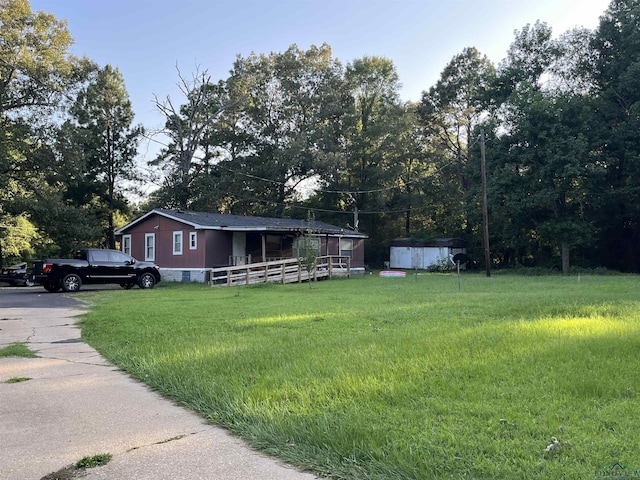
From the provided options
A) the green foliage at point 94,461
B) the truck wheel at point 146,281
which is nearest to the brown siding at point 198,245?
the truck wheel at point 146,281

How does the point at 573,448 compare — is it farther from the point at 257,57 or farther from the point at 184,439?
the point at 257,57

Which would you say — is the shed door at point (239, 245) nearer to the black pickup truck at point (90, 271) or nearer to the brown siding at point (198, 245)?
the brown siding at point (198, 245)

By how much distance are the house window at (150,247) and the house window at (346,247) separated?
37.1 feet

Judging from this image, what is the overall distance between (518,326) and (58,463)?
252 inches

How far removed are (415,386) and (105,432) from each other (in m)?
2.74

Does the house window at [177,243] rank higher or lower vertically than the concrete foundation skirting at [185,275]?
higher

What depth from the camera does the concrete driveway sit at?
328 cm

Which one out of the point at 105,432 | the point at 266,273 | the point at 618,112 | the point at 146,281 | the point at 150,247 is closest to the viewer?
the point at 105,432

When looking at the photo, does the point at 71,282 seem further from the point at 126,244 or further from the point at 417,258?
the point at 417,258

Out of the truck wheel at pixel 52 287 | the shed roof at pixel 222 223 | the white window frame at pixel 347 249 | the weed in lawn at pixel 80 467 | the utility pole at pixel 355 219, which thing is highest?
the utility pole at pixel 355 219

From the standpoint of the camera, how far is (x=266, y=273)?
2145 centimetres

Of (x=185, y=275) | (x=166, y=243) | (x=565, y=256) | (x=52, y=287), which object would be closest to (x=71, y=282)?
(x=52, y=287)

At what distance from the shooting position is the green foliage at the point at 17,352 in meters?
7.09

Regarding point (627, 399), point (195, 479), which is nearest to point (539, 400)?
point (627, 399)
